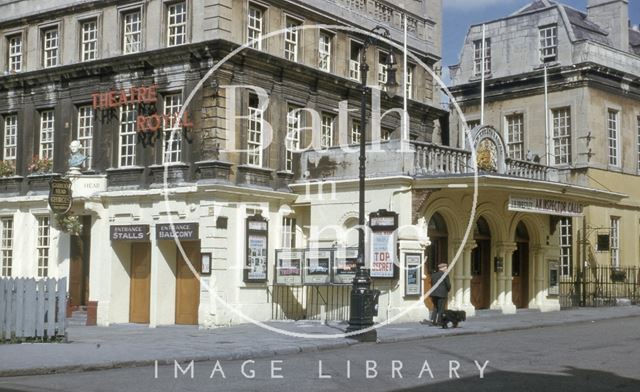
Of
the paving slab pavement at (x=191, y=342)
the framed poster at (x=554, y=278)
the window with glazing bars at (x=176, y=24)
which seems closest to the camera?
the paving slab pavement at (x=191, y=342)

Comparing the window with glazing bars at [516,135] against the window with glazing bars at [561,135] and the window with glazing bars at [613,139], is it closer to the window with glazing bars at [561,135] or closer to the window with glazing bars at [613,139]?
the window with glazing bars at [561,135]

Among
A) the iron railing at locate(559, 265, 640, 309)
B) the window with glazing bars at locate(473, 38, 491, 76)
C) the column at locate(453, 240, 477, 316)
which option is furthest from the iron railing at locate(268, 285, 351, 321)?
the window with glazing bars at locate(473, 38, 491, 76)

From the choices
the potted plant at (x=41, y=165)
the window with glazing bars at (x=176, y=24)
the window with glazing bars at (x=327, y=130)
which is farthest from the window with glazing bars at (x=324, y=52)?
the potted plant at (x=41, y=165)

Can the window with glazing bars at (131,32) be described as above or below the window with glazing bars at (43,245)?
above

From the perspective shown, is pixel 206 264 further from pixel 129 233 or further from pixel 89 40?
pixel 89 40

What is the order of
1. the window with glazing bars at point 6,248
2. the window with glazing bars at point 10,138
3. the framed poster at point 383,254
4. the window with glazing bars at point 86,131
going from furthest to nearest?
the window with glazing bars at point 10,138 < the window with glazing bars at point 6,248 < the window with glazing bars at point 86,131 < the framed poster at point 383,254

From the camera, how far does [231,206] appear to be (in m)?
25.3

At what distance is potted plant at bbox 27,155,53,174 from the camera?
94.7ft

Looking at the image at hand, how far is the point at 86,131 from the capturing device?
92.7 ft

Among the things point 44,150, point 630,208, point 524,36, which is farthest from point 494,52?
point 44,150

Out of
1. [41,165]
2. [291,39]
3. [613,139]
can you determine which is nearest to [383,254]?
[291,39]

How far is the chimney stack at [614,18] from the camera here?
37.8 meters

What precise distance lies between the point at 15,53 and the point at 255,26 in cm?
891

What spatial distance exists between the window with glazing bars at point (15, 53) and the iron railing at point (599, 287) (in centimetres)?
2062
